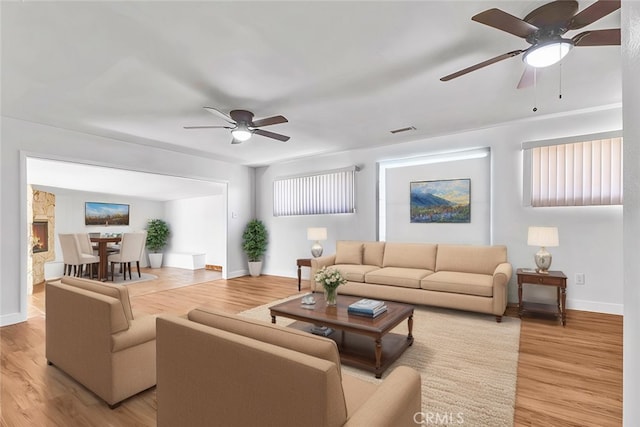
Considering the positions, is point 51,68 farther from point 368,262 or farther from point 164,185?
point 164,185

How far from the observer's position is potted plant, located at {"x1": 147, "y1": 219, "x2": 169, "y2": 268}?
8648mm

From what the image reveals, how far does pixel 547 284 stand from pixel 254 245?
5.23 m

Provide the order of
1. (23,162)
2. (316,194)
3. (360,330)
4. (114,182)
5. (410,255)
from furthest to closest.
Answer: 1. (114,182)
2. (316,194)
3. (410,255)
4. (23,162)
5. (360,330)

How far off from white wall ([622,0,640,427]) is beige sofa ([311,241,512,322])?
9.86ft

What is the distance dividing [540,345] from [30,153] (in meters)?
Answer: 6.27

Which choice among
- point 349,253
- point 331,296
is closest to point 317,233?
point 349,253

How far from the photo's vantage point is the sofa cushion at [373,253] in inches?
199

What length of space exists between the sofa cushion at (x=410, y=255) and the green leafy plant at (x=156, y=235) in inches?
266

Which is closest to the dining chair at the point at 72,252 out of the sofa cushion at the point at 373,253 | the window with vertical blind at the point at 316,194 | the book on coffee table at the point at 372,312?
the window with vertical blind at the point at 316,194

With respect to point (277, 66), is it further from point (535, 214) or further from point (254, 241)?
point (254, 241)

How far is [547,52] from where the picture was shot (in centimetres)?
208

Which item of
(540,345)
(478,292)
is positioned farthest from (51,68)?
(540,345)

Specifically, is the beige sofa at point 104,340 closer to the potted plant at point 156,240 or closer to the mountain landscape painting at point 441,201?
the mountain landscape painting at point 441,201

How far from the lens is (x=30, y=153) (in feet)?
13.0
